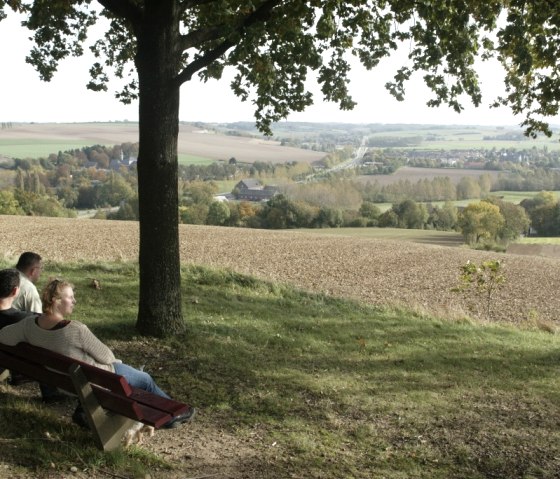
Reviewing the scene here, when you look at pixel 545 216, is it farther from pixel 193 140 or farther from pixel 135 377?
pixel 135 377

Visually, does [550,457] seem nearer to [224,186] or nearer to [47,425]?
[47,425]

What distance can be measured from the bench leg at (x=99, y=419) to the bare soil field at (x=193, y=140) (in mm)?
78462

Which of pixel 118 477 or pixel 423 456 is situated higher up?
pixel 118 477

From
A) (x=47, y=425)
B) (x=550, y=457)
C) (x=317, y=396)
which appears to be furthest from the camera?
(x=317, y=396)

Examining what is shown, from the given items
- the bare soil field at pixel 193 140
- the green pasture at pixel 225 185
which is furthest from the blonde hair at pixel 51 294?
the bare soil field at pixel 193 140

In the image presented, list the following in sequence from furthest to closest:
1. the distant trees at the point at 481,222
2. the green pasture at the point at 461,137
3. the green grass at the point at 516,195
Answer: the green pasture at the point at 461,137 < the green grass at the point at 516,195 < the distant trees at the point at 481,222

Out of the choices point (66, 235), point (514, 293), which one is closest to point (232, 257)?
point (66, 235)

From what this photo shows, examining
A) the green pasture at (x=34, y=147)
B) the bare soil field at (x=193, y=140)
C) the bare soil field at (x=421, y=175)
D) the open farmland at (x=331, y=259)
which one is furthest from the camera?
the bare soil field at (x=193, y=140)

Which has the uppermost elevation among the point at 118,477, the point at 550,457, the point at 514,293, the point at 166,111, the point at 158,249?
the point at 166,111

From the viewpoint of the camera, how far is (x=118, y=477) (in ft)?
15.6

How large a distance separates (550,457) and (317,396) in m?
2.61

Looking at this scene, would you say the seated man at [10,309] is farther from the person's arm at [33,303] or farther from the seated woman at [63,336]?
the person's arm at [33,303]

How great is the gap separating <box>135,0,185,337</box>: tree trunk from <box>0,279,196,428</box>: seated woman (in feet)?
10.0

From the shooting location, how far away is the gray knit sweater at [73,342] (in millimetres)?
5125
